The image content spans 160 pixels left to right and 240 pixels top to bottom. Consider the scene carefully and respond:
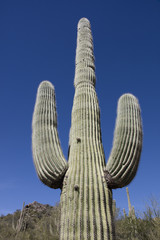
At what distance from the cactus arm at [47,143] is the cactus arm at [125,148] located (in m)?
0.81

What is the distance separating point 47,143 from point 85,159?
2.52 ft

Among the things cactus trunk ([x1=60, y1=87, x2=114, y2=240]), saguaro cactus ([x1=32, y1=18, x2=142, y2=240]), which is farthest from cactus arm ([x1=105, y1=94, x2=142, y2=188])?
cactus trunk ([x1=60, y1=87, x2=114, y2=240])

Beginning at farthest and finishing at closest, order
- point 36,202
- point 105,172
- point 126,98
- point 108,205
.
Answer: point 36,202 → point 126,98 → point 105,172 → point 108,205

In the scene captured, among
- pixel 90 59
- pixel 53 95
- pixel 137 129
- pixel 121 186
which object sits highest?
pixel 90 59

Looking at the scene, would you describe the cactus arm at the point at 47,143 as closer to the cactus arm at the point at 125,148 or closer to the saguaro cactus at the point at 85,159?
the saguaro cactus at the point at 85,159

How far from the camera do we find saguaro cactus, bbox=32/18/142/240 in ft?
10.4

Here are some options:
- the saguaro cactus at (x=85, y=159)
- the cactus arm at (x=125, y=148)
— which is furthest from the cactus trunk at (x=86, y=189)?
the cactus arm at (x=125, y=148)

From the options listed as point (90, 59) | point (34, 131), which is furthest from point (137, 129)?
point (90, 59)

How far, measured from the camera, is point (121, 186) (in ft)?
12.1

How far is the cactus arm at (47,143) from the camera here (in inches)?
146

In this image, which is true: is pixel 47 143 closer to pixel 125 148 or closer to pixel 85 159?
pixel 85 159

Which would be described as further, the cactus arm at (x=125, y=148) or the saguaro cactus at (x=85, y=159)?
the cactus arm at (x=125, y=148)

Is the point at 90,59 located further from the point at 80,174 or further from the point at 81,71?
the point at 80,174

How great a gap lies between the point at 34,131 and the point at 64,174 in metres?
1.12
